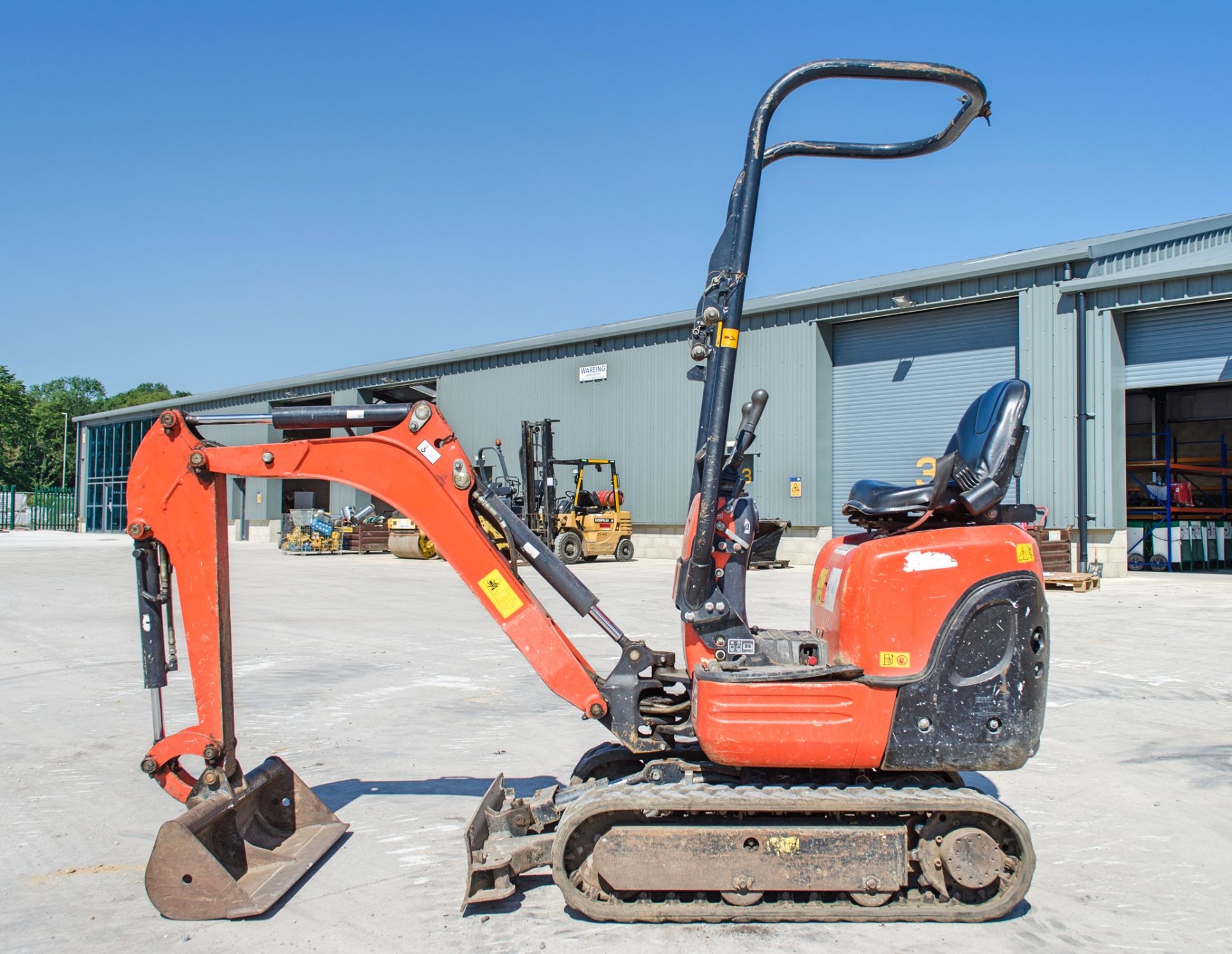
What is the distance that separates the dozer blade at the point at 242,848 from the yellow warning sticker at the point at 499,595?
1453 mm

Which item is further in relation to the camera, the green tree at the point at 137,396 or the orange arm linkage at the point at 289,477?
the green tree at the point at 137,396

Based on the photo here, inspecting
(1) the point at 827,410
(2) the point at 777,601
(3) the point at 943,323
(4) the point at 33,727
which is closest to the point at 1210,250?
(3) the point at 943,323

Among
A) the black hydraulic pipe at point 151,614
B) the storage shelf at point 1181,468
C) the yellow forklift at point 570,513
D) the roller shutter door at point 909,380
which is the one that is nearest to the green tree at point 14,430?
the yellow forklift at point 570,513

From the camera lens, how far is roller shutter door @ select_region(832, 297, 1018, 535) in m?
21.9

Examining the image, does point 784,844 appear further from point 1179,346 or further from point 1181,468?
point 1181,468

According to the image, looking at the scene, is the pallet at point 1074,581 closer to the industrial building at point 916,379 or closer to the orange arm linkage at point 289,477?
the industrial building at point 916,379

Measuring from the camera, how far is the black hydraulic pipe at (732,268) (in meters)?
4.17

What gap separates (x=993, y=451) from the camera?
14.1 ft

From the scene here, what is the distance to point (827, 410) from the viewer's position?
80.9 feet

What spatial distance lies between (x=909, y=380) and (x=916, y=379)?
190mm

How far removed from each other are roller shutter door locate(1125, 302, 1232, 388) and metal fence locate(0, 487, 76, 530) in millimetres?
54156

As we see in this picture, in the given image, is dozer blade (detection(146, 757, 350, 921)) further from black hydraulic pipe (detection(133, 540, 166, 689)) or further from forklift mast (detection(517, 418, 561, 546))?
forklift mast (detection(517, 418, 561, 546))

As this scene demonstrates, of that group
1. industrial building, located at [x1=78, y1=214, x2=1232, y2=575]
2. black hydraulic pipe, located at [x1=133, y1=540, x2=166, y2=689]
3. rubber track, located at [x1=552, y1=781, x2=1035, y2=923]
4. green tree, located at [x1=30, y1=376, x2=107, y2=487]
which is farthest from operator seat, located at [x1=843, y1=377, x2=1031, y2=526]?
green tree, located at [x1=30, y1=376, x2=107, y2=487]

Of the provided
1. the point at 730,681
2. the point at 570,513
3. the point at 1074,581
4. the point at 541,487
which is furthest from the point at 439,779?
the point at 541,487
